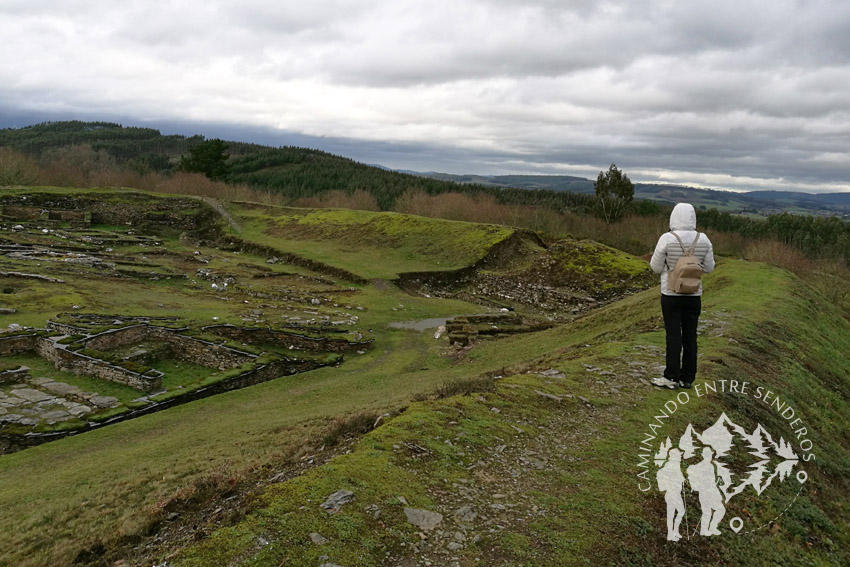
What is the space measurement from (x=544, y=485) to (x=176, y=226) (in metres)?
63.1

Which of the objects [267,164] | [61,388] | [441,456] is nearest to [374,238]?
[61,388]

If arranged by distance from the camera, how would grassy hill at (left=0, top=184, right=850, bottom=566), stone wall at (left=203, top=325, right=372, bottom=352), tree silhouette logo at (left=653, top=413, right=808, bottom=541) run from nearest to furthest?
1. grassy hill at (left=0, top=184, right=850, bottom=566)
2. tree silhouette logo at (left=653, top=413, right=808, bottom=541)
3. stone wall at (left=203, top=325, right=372, bottom=352)

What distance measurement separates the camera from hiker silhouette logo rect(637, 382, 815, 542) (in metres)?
5.78

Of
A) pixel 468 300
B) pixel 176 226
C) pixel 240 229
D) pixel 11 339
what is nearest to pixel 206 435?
pixel 11 339

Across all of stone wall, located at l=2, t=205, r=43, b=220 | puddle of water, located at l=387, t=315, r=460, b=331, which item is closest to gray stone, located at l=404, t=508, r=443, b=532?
puddle of water, located at l=387, t=315, r=460, b=331

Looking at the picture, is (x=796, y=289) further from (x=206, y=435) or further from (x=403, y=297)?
(x=206, y=435)

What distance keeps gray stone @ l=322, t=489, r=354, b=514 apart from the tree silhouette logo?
145 inches

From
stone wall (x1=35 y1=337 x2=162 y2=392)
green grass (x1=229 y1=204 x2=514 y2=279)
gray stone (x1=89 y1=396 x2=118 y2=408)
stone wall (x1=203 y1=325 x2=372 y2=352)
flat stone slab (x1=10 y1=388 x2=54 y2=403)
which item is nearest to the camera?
flat stone slab (x1=10 y1=388 x2=54 y2=403)

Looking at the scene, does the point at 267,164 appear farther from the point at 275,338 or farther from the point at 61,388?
the point at 61,388

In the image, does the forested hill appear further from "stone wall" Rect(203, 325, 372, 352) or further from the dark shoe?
the dark shoe

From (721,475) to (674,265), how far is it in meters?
3.23

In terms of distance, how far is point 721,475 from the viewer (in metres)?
6.58

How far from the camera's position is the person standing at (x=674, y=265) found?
7.86 meters

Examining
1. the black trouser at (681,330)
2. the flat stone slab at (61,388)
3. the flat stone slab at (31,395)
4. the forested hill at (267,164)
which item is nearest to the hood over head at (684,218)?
the black trouser at (681,330)
